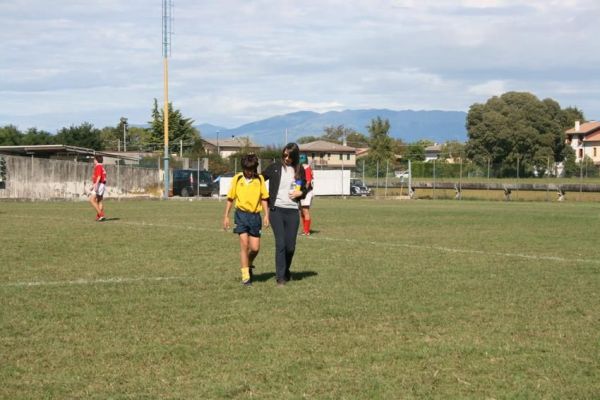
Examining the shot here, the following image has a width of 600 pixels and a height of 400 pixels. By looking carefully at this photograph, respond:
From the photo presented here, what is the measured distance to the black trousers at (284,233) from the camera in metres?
11.0

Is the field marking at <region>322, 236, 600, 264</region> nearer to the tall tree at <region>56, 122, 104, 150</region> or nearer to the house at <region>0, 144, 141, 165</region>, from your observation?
the house at <region>0, 144, 141, 165</region>

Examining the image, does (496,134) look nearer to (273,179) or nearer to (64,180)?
(64,180)

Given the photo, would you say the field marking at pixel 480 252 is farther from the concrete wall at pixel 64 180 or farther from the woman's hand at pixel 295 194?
the concrete wall at pixel 64 180

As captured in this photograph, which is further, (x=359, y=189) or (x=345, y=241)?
(x=359, y=189)

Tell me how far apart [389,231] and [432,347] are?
1334cm

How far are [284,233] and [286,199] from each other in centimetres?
46

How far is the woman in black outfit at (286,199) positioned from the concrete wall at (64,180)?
32.5 metres

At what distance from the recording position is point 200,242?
17047 mm

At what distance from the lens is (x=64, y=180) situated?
43.8m

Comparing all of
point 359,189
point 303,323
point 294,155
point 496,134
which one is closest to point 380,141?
point 496,134

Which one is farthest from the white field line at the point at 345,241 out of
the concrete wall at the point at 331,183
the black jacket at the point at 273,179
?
the concrete wall at the point at 331,183

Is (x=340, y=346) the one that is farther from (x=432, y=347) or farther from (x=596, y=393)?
(x=596, y=393)

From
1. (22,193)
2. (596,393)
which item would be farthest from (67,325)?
(22,193)

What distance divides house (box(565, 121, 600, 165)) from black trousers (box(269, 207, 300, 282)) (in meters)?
117
